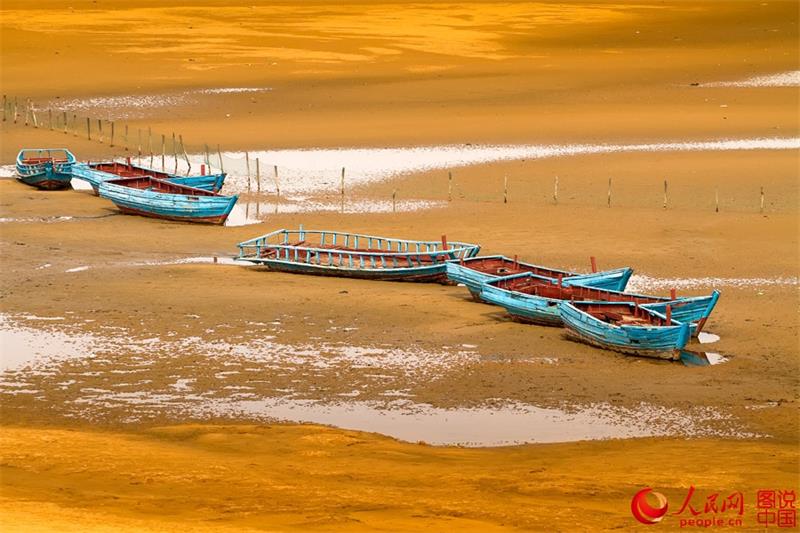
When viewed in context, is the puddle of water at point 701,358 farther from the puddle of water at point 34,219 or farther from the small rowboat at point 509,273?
the puddle of water at point 34,219

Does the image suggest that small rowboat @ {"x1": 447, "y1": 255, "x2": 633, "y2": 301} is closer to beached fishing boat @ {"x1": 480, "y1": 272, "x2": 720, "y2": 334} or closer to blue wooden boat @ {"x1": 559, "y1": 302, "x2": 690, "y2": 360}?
beached fishing boat @ {"x1": 480, "y1": 272, "x2": 720, "y2": 334}

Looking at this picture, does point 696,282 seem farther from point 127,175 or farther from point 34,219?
point 127,175

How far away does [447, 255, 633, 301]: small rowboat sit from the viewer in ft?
94.0

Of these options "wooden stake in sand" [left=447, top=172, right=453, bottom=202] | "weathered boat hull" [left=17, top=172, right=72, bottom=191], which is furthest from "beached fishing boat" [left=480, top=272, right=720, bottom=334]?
"weathered boat hull" [left=17, top=172, right=72, bottom=191]

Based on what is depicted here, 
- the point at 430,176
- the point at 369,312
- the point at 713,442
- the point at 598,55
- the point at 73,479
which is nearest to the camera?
the point at 73,479

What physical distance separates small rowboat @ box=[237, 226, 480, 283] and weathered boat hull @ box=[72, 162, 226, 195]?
6997mm

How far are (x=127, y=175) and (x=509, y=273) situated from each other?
55.0ft

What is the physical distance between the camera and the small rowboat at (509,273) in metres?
28.6

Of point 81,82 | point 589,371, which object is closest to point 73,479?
point 589,371

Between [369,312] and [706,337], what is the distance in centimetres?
658

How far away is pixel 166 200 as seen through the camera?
39.1 meters

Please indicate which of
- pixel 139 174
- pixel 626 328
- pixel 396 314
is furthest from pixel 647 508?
pixel 139 174

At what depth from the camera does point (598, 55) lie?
222 feet

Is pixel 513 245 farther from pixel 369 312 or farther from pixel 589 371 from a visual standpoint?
pixel 589 371
